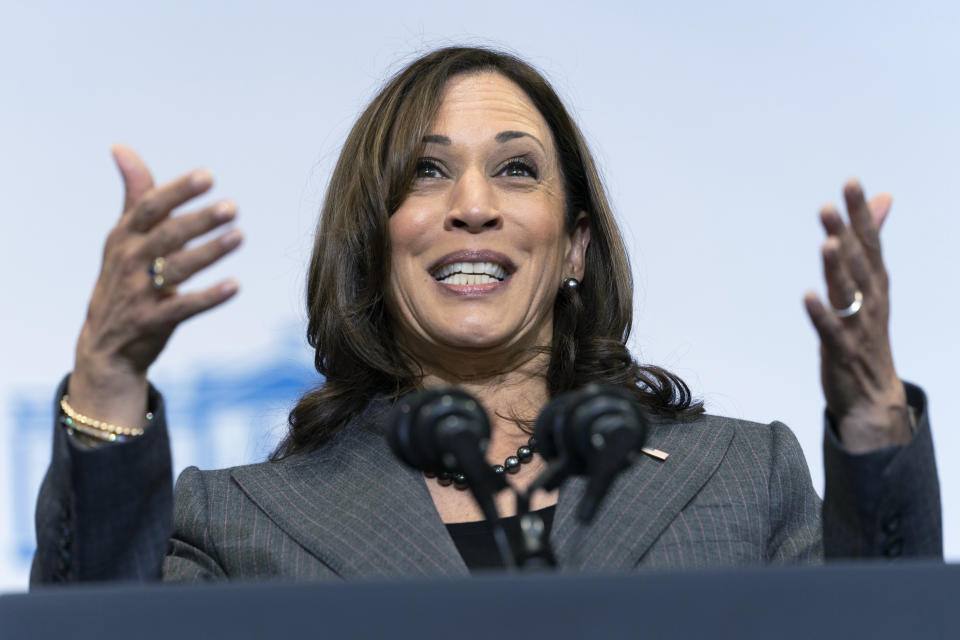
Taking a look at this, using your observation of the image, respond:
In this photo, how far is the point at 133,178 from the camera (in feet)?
4.04

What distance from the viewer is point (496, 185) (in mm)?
1925

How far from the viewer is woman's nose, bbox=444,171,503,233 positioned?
73.3 inches

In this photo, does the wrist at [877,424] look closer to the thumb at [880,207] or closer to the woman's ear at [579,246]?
the thumb at [880,207]

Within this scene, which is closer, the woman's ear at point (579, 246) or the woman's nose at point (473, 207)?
the woman's nose at point (473, 207)

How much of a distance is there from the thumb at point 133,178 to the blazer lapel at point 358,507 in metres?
0.57

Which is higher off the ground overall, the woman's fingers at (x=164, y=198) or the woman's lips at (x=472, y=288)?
the woman's fingers at (x=164, y=198)

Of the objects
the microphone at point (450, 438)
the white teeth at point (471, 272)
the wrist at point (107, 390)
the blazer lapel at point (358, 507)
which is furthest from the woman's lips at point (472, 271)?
the microphone at point (450, 438)

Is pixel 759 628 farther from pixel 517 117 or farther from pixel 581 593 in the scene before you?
pixel 517 117

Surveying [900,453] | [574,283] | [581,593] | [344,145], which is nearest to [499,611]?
[581,593]

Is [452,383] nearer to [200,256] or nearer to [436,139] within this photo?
[436,139]

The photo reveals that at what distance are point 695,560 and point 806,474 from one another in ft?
1.01

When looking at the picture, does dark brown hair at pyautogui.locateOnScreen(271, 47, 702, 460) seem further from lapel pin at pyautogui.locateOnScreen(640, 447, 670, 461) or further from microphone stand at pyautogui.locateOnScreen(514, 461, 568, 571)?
microphone stand at pyautogui.locateOnScreen(514, 461, 568, 571)

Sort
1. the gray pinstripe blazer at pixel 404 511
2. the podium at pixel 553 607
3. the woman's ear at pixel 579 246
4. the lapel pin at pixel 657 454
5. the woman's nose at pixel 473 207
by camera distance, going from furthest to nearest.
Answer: the woman's ear at pixel 579 246 → the woman's nose at pixel 473 207 → the lapel pin at pixel 657 454 → the gray pinstripe blazer at pixel 404 511 → the podium at pixel 553 607

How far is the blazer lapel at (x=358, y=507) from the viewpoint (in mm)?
1552
